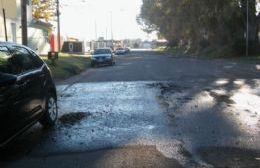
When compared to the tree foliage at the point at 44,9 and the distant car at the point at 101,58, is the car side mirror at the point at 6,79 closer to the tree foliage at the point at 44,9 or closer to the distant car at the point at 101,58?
the distant car at the point at 101,58

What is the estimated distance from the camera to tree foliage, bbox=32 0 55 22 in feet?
220

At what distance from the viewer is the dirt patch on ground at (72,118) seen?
447 inches

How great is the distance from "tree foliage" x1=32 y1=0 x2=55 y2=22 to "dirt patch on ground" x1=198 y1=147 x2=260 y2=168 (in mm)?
60278

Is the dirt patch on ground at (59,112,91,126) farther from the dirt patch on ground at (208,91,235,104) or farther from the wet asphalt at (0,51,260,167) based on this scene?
the dirt patch on ground at (208,91,235,104)

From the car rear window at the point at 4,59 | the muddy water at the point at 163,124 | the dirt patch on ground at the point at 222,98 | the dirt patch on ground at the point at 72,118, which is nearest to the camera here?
the car rear window at the point at 4,59

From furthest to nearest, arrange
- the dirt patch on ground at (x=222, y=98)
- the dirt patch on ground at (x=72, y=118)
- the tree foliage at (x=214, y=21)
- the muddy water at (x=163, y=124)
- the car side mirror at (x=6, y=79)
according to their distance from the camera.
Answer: the tree foliage at (x=214, y=21) → the dirt patch on ground at (x=222, y=98) → the dirt patch on ground at (x=72, y=118) → the muddy water at (x=163, y=124) → the car side mirror at (x=6, y=79)

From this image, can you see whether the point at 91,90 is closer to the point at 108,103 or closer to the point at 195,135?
the point at 108,103

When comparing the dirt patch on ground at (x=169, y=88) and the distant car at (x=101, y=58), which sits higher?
the distant car at (x=101, y=58)

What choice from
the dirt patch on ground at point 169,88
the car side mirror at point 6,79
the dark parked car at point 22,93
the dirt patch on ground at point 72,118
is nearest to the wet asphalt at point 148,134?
the dirt patch on ground at point 72,118

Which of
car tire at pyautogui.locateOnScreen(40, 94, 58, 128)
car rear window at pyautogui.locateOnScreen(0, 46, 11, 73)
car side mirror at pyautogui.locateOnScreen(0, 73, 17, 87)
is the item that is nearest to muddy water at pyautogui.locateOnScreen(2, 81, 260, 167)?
car tire at pyautogui.locateOnScreen(40, 94, 58, 128)

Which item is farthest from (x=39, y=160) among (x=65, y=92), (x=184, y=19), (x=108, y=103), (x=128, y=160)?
(x=184, y=19)

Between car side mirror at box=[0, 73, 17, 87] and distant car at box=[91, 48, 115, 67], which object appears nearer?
car side mirror at box=[0, 73, 17, 87]

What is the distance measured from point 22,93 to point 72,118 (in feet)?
11.1

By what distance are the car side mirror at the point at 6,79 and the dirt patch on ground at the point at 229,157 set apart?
3.00 metres
